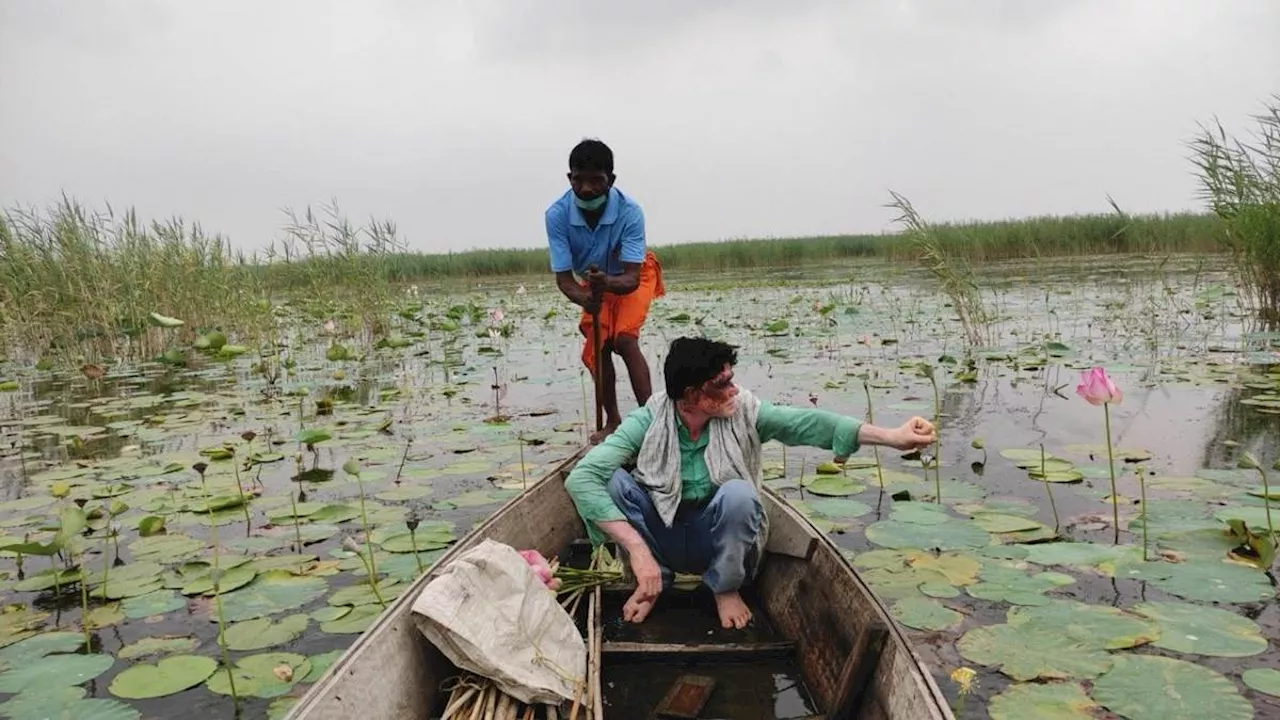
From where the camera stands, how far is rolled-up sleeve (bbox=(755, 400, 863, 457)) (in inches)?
88.7

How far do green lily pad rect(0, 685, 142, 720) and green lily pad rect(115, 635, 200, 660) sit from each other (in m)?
0.23

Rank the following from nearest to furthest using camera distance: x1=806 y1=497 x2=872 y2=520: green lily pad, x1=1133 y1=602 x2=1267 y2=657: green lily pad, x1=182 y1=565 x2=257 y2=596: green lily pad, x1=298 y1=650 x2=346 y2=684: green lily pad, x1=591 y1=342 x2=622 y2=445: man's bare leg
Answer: x1=1133 y1=602 x2=1267 y2=657: green lily pad
x1=298 y1=650 x2=346 y2=684: green lily pad
x1=182 y1=565 x2=257 y2=596: green lily pad
x1=806 y1=497 x2=872 y2=520: green lily pad
x1=591 y1=342 x2=622 y2=445: man's bare leg

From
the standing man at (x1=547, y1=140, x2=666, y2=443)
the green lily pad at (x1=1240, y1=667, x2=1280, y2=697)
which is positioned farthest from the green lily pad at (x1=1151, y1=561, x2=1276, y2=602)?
the standing man at (x1=547, y1=140, x2=666, y2=443)

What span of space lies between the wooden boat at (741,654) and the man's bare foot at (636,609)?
0.08 feet

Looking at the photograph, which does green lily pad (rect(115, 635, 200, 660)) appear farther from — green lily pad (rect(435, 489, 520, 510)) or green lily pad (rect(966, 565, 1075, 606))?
green lily pad (rect(966, 565, 1075, 606))

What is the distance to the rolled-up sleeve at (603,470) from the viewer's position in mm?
2375

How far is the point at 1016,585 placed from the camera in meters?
2.57

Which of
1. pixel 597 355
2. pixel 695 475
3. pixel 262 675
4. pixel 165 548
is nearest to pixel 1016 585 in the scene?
pixel 695 475

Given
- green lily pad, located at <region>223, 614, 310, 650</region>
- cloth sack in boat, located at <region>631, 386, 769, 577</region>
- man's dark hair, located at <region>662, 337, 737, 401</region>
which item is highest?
man's dark hair, located at <region>662, 337, 737, 401</region>

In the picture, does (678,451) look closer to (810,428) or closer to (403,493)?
(810,428)

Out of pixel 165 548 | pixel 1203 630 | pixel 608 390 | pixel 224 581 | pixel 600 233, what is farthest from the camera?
pixel 608 390

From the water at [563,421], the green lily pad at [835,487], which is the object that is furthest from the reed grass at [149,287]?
the green lily pad at [835,487]

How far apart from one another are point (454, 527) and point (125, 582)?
1.19m

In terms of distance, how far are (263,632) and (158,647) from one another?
291 mm
